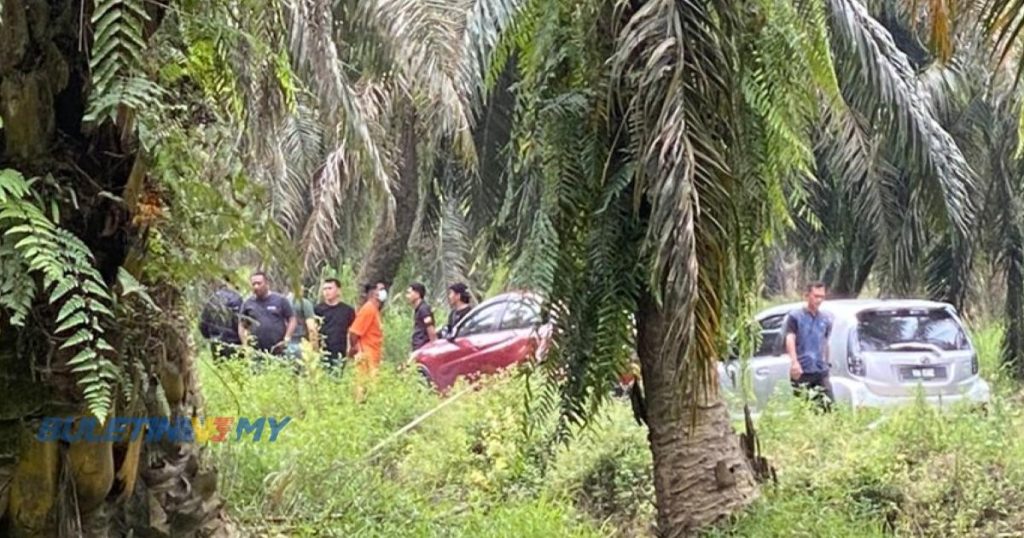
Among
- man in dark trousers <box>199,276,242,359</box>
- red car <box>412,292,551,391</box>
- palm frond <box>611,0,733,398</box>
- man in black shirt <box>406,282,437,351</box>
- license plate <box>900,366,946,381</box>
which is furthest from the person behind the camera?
man in black shirt <box>406,282,437,351</box>

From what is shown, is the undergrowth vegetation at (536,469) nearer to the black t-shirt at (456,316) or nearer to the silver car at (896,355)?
the silver car at (896,355)

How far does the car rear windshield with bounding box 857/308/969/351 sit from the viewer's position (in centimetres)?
916

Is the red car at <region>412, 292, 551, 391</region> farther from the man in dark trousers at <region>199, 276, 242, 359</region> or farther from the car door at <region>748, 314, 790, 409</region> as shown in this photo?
the man in dark trousers at <region>199, 276, 242, 359</region>

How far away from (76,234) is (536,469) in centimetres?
470

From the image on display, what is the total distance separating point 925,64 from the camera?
1243cm

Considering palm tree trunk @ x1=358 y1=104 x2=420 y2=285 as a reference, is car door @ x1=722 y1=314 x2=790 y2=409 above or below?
below

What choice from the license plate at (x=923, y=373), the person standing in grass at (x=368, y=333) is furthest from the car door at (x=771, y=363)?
the person standing in grass at (x=368, y=333)

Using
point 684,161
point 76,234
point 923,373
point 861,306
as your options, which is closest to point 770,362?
point 861,306

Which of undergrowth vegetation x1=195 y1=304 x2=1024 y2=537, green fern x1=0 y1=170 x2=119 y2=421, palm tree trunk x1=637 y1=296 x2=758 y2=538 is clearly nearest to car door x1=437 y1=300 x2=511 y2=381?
undergrowth vegetation x1=195 y1=304 x2=1024 y2=537

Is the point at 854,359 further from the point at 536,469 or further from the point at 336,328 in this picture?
the point at 336,328

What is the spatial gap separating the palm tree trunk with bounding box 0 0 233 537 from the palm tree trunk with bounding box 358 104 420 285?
9.67 meters

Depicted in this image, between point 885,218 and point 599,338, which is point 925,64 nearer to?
point 885,218

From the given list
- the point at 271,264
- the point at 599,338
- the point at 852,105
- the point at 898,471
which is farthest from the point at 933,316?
the point at 271,264

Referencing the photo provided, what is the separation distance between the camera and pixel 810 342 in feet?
31.0
